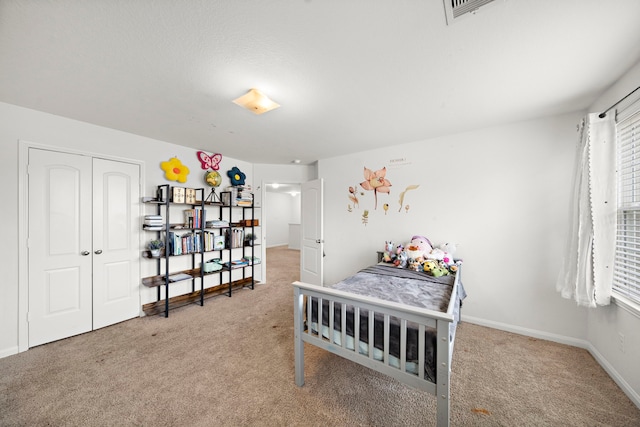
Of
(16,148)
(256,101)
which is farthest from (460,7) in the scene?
A: (16,148)

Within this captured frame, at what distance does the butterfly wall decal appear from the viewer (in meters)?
3.62

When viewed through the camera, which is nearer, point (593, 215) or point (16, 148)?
point (593, 215)

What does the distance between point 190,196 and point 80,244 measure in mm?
1256

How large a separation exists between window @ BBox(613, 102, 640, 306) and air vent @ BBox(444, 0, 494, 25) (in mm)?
1539

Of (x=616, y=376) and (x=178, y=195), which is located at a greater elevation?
(x=178, y=195)

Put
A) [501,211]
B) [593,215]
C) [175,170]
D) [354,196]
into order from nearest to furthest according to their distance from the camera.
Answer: [593,215]
[501,211]
[175,170]
[354,196]

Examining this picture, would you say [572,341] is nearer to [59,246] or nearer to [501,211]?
[501,211]

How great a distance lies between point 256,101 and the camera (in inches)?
74.1

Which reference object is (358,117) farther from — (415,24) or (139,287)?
(139,287)

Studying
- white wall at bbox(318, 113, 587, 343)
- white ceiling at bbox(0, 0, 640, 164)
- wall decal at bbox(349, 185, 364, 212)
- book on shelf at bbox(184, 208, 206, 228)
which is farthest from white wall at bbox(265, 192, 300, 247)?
white ceiling at bbox(0, 0, 640, 164)

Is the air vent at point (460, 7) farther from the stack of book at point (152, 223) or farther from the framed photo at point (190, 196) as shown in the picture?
the stack of book at point (152, 223)

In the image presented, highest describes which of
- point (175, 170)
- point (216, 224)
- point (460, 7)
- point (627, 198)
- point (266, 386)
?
point (460, 7)

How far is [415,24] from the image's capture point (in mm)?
1260

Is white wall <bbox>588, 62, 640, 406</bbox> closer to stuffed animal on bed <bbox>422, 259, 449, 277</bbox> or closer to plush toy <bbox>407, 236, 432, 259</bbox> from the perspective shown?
stuffed animal on bed <bbox>422, 259, 449, 277</bbox>
